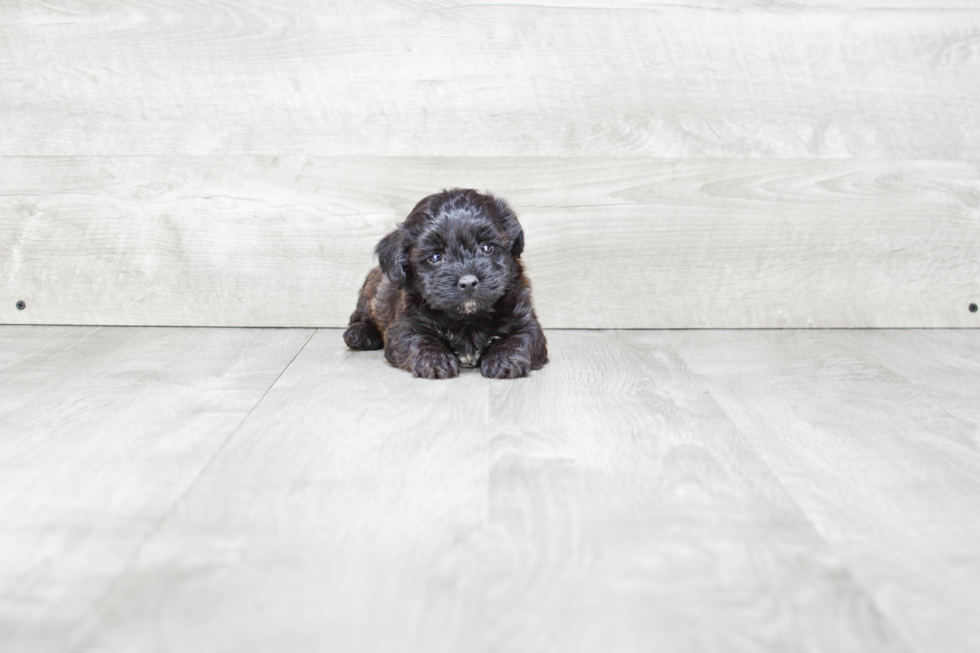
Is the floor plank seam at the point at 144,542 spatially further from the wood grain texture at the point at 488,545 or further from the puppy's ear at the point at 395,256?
the puppy's ear at the point at 395,256

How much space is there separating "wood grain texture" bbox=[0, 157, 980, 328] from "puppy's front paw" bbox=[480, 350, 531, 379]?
2.29 feet

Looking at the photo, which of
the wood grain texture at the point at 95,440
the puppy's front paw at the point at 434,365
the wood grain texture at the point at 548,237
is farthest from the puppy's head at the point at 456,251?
the wood grain texture at the point at 548,237

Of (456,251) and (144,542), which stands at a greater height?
(456,251)

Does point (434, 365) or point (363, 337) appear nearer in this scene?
point (434, 365)

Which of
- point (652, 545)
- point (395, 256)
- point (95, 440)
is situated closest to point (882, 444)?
point (652, 545)

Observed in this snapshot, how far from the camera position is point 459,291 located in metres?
2.31

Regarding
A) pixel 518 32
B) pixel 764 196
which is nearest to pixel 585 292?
pixel 764 196

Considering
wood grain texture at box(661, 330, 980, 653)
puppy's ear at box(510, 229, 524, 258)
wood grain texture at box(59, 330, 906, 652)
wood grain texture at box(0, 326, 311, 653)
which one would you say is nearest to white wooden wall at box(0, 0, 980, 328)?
wood grain texture at box(0, 326, 311, 653)

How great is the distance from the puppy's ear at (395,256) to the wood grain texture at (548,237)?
602 millimetres

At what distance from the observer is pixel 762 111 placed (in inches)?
118

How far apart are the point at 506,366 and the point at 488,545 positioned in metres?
1.11

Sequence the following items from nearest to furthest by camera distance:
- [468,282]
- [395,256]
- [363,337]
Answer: [468,282] → [395,256] → [363,337]

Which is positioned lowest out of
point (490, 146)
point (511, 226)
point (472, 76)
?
point (511, 226)

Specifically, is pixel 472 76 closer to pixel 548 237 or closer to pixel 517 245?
pixel 548 237
